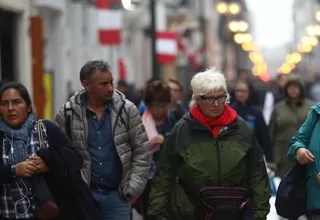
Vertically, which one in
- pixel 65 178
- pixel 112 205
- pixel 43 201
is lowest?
pixel 112 205

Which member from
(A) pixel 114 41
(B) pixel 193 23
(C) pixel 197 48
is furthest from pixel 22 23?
(C) pixel 197 48

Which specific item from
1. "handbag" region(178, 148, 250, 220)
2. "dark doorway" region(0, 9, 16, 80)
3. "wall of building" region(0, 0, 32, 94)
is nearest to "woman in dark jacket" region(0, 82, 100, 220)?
"handbag" region(178, 148, 250, 220)

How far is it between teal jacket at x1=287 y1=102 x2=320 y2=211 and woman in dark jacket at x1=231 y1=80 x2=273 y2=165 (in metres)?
4.31

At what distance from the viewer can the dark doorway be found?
1834 cm

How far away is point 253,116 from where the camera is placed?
38.0 feet

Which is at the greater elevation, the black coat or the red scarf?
the red scarf

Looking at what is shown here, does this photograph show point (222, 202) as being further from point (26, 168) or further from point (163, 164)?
point (26, 168)

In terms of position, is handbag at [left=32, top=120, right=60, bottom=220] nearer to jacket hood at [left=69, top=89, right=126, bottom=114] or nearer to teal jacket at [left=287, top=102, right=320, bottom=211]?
jacket hood at [left=69, top=89, right=126, bottom=114]

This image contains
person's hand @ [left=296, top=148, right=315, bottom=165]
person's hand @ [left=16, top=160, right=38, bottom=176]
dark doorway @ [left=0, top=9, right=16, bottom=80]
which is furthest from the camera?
dark doorway @ [left=0, top=9, right=16, bottom=80]

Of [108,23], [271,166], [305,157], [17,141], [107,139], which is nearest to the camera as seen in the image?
[17,141]

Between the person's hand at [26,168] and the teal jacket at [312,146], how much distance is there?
6.10 feet

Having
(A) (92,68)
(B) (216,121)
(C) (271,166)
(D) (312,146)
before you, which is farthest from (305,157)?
(C) (271,166)

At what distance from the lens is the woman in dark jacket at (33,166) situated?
6297mm

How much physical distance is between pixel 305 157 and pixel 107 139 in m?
1.51
